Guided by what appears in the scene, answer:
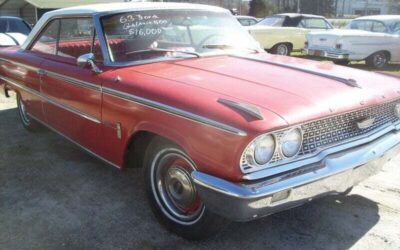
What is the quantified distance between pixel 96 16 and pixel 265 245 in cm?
230

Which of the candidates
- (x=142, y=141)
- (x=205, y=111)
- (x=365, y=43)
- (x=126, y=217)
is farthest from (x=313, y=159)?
(x=365, y=43)

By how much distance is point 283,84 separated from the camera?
9.95 feet

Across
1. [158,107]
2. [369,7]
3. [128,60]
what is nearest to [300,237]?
[158,107]

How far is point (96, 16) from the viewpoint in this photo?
3783 mm

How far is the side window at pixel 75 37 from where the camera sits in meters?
3.94

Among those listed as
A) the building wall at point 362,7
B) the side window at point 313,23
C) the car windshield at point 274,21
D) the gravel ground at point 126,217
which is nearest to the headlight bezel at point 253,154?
the gravel ground at point 126,217

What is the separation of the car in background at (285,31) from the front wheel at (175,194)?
1103 centimetres

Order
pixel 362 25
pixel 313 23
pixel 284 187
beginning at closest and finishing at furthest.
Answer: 1. pixel 284 187
2. pixel 362 25
3. pixel 313 23

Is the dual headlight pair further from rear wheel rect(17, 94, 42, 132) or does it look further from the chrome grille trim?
rear wheel rect(17, 94, 42, 132)

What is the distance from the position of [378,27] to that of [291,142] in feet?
Result: 35.2

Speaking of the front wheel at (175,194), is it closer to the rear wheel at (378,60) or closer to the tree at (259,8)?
the rear wheel at (378,60)

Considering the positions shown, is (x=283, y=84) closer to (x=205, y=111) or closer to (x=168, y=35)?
(x=205, y=111)

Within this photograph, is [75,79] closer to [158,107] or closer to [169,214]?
[158,107]

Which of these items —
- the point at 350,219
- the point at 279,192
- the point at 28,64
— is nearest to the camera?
the point at 279,192
